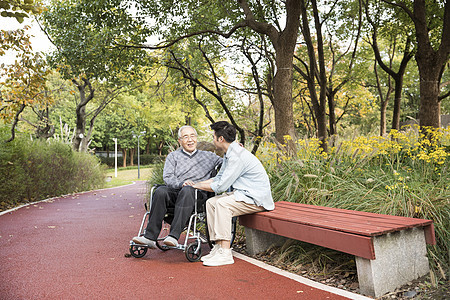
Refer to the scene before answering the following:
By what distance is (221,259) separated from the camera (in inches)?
178

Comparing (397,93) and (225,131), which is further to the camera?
(397,93)

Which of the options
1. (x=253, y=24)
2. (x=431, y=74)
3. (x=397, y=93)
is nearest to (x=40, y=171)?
(x=253, y=24)

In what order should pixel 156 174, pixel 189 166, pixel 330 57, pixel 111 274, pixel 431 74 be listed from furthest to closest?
pixel 330 57 → pixel 156 174 → pixel 431 74 → pixel 189 166 → pixel 111 274

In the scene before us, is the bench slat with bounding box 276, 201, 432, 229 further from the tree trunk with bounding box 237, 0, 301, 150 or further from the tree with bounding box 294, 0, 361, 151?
the tree with bounding box 294, 0, 361, 151

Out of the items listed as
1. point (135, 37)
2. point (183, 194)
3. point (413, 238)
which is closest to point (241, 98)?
point (135, 37)

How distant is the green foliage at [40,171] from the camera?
10.3m

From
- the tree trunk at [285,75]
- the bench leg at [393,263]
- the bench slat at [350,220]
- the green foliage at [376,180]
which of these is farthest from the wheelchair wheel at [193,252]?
the tree trunk at [285,75]

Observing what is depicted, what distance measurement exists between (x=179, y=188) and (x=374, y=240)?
8.20 feet

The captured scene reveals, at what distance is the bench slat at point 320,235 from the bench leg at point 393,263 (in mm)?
148

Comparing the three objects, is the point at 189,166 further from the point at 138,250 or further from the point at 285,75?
the point at 285,75

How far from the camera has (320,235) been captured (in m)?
3.71

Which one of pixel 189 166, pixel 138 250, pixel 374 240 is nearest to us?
pixel 374 240

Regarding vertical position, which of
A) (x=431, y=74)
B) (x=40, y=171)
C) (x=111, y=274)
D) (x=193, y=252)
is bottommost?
(x=111, y=274)

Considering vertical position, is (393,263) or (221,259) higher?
(393,263)
